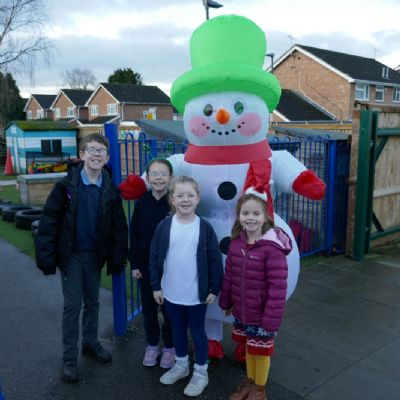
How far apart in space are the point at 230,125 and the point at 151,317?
61.2 inches

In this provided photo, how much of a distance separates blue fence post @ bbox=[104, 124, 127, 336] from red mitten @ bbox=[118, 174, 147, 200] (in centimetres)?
22

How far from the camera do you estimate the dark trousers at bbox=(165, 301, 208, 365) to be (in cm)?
286

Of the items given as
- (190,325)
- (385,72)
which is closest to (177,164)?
(190,325)

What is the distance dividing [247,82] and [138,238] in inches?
53.7

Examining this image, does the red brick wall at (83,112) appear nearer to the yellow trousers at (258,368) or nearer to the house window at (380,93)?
the house window at (380,93)

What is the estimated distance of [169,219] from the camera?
286cm

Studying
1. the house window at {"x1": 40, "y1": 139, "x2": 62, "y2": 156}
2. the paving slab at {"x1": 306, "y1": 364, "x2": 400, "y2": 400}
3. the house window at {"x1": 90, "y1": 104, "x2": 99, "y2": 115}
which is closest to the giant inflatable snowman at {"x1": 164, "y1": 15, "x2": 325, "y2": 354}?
the paving slab at {"x1": 306, "y1": 364, "x2": 400, "y2": 400}

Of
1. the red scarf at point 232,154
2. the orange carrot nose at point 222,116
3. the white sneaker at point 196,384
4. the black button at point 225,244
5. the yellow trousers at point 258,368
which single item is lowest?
the white sneaker at point 196,384

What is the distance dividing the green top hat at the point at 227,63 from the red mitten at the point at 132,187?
26.3 inches

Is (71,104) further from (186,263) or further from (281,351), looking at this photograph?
(186,263)

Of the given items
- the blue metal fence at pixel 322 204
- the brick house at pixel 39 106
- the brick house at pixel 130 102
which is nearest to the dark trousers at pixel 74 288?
the blue metal fence at pixel 322 204

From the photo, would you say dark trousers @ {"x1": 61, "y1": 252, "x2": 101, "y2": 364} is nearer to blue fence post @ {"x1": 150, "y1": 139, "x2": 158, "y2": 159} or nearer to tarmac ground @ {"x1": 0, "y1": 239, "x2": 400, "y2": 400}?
tarmac ground @ {"x1": 0, "y1": 239, "x2": 400, "y2": 400}

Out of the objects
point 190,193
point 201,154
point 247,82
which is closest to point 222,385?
point 190,193

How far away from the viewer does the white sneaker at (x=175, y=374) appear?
300cm
